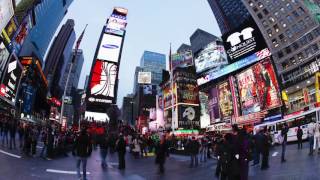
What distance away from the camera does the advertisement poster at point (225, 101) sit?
89.8 m

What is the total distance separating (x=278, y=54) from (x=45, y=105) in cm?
10359

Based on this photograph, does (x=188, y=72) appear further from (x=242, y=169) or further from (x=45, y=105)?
(x=242, y=169)

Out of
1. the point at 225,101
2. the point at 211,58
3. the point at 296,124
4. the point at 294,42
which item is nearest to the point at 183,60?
the point at 211,58

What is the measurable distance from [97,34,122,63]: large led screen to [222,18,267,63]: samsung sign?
2959 centimetres

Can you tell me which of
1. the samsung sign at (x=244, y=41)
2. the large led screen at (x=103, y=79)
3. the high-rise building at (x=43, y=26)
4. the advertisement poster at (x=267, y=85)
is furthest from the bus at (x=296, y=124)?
the high-rise building at (x=43, y=26)

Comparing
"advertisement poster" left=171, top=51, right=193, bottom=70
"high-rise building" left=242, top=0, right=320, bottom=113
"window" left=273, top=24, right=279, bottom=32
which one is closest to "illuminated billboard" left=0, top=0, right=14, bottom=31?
"high-rise building" left=242, top=0, right=320, bottom=113

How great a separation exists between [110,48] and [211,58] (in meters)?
29.2

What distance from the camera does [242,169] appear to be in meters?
8.49

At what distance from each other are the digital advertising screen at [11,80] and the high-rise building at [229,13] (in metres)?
111

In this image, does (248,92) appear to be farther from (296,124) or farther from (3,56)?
(3,56)

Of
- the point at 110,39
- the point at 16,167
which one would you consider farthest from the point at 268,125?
the point at 110,39

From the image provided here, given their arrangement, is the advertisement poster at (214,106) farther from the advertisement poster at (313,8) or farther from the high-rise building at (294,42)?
the advertisement poster at (313,8)

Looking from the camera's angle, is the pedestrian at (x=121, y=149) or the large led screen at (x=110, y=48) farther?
the large led screen at (x=110, y=48)

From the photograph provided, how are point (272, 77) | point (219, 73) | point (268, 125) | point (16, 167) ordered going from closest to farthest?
point (16, 167) < point (268, 125) < point (272, 77) < point (219, 73)
